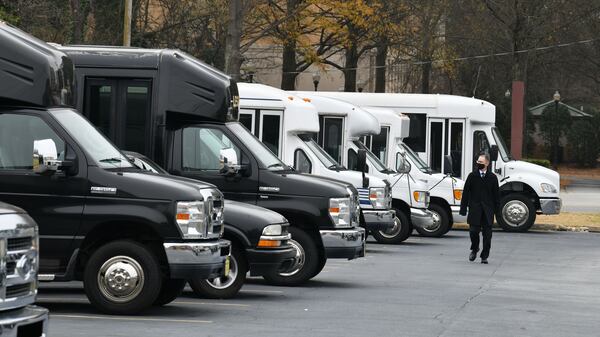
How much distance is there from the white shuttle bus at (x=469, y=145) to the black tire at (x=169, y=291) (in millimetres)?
16122

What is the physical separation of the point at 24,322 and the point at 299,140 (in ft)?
43.3

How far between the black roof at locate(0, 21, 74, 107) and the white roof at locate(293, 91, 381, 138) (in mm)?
12221

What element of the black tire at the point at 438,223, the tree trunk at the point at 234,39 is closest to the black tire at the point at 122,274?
the black tire at the point at 438,223

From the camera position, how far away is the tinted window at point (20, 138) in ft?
41.4

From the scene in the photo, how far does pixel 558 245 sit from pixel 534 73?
42155 millimetres

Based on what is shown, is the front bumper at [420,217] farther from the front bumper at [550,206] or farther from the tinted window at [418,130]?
the tinted window at [418,130]

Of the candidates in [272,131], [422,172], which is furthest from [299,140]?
[422,172]

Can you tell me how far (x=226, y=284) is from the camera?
586 inches

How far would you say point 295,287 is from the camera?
16.7 meters

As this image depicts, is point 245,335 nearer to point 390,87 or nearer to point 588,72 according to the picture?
point 588,72

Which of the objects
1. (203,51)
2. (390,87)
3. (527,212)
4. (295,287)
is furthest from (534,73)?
(295,287)

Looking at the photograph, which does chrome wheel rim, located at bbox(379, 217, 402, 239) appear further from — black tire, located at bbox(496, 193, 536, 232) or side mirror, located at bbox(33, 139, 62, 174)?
side mirror, located at bbox(33, 139, 62, 174)

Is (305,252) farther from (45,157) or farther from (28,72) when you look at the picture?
(45,157)

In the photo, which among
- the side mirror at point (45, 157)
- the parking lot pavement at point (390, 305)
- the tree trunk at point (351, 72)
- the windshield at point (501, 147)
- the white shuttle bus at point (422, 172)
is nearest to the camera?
the side mirror at point (45, 157)
